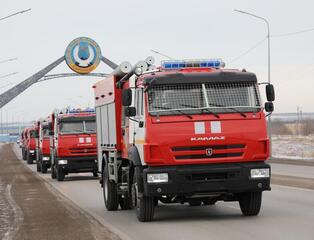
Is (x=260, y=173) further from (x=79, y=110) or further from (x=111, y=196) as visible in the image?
(x=79, y=110)

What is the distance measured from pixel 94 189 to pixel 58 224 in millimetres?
10712

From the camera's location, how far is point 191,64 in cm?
1380

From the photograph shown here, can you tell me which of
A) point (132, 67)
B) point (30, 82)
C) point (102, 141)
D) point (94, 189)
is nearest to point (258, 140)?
point (132, 67)

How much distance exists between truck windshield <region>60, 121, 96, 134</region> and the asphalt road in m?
11.0

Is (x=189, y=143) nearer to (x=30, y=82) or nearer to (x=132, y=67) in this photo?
(x=132, y=67)

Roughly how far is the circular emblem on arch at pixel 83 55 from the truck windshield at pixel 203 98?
41826 mm

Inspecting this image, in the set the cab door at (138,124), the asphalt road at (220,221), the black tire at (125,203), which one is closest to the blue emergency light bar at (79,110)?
the asphalt road at (220,221)

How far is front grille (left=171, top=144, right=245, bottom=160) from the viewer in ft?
41.7

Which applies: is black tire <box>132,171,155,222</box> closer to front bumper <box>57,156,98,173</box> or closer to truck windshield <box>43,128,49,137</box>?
front bumper <box>57,156,98,173</box>

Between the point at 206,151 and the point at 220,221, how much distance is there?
142 centimetres

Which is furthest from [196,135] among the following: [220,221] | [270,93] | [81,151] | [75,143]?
[81,151]

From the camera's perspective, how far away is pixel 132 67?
14391mm

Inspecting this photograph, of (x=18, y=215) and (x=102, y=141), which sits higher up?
(x=102, y=141)

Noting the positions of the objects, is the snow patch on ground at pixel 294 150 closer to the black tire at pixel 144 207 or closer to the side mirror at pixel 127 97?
the black tire at pixel 144 207
